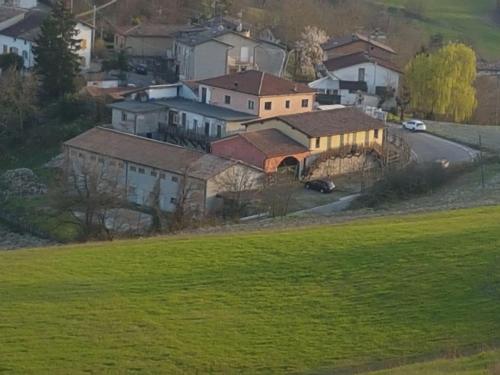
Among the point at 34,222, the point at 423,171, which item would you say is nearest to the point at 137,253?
the point at 34,222

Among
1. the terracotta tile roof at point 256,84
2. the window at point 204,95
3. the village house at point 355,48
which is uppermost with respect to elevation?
the village house at point 355,48

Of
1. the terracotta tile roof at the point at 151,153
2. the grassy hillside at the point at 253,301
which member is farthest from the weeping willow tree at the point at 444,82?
the grassy hillside at the point at 253,301

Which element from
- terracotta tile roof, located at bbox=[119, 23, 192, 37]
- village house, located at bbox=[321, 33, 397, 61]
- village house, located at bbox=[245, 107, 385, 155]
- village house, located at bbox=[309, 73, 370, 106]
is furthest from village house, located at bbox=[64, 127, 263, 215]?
village house, located at bbox=[321, 33, 397, 61]

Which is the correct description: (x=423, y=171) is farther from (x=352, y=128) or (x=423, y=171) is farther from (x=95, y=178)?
(x=95, y=178)

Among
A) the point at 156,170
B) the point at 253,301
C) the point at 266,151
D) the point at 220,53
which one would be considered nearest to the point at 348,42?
the point at 220,53

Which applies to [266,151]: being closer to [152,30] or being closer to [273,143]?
[273,143]

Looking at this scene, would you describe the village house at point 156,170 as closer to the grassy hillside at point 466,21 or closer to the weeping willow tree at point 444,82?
the weeping willow tree at point 444,82
